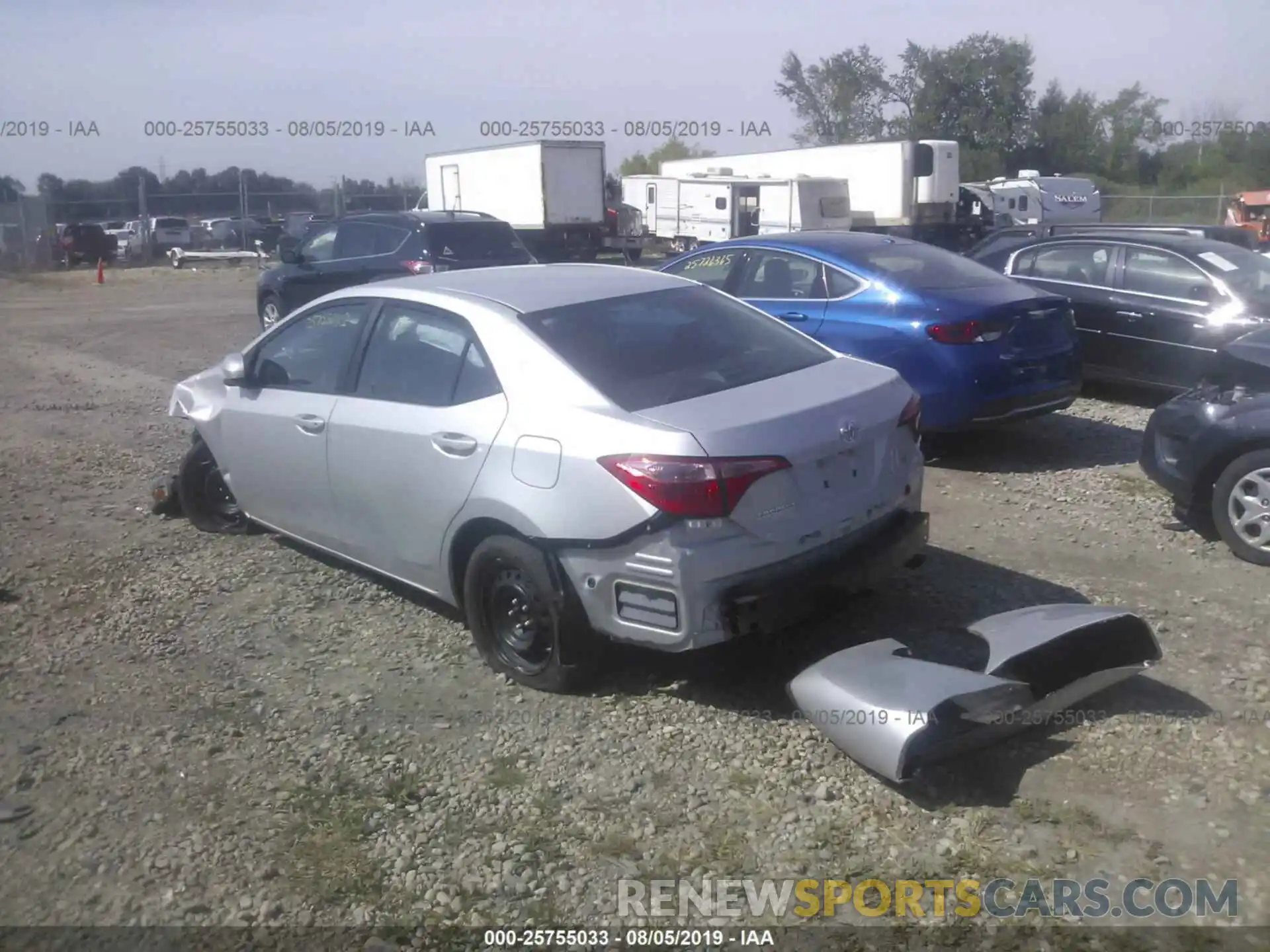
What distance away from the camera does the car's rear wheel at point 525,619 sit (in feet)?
14.5

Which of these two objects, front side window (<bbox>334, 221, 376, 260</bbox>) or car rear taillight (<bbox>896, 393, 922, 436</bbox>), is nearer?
car rear taillight (<bbox>896, 393, 922, 436</bbox>)

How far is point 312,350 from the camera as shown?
5.76 metres

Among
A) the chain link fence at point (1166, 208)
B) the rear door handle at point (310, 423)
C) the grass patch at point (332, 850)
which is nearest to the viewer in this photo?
the grass patch at point (332, 850)

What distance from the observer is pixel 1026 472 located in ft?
25.4

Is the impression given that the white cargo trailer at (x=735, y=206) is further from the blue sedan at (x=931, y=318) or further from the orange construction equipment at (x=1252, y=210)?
the blue sedan at (x=931, y=318)

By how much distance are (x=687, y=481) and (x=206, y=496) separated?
12.6ft

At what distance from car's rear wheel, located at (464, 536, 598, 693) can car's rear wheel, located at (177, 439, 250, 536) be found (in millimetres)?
2589

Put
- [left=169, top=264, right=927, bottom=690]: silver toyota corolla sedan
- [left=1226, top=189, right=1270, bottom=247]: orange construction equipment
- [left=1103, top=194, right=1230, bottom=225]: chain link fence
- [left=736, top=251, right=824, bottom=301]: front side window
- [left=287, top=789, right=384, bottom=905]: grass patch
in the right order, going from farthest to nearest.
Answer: [left=1103, top=194, right=1230, bottom=225]: chain link fence
[left=1226, top=189, right=1270, bottom=247]: orange construction equipment
[left=736, top=251, right=824, bottom=301]: front side window
[left=169, top=264, right=927, bottom=690]: silver toyota corolla sedan
[left=287, top=789, right=384, bottom=905]: grass patch

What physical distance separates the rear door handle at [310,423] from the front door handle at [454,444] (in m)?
0.90

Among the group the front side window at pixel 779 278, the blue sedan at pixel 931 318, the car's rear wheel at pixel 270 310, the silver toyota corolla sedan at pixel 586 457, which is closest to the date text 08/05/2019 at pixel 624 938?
the silver toyota corolla sedan at pixel 586 457

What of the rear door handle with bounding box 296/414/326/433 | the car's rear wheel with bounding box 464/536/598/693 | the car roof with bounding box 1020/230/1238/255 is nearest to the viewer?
the car's rear wheel with bounding box 464/536/598/693

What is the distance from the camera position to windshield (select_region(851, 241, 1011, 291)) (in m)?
7.73

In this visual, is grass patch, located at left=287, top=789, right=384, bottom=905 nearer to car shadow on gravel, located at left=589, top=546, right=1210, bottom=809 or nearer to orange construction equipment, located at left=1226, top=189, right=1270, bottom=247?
car shadow on gravel, located at left=589, top=546, right=1210, bottom=809

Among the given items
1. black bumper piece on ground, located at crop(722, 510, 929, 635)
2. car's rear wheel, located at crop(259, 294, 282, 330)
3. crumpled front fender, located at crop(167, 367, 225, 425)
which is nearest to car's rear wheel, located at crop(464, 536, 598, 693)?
black bumper piece on ground, located at crop(722, 510, 929, 635)
